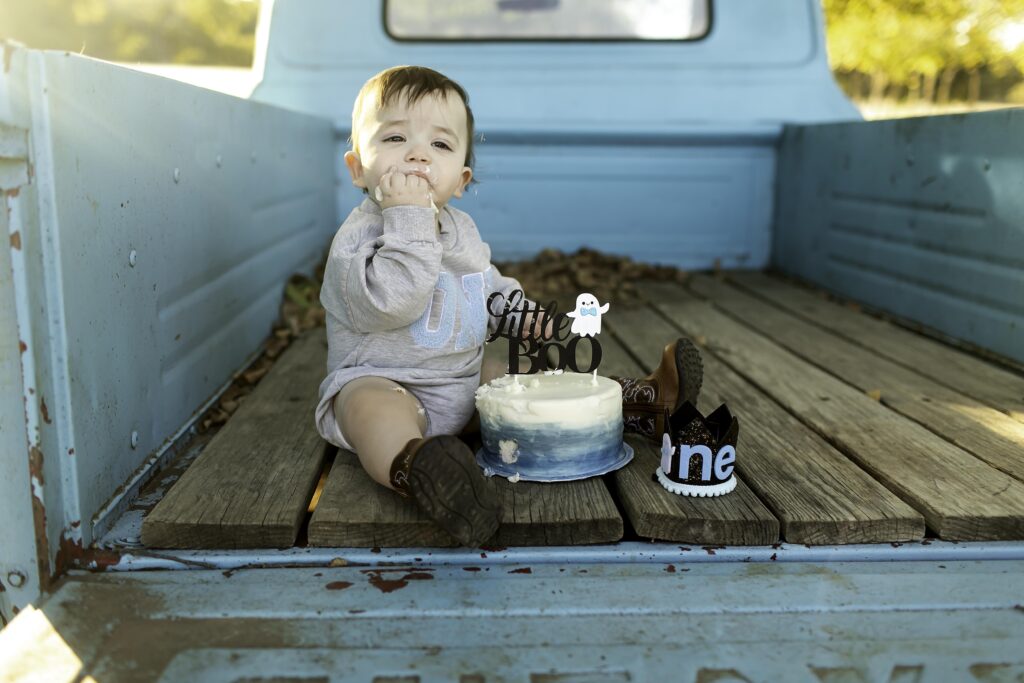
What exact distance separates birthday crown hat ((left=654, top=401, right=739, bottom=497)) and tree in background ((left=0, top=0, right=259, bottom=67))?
15854 mm

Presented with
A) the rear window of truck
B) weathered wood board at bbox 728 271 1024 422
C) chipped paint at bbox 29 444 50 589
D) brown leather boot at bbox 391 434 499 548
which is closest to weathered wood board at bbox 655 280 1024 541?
weathered wood board at bbox 728 271 1024 422

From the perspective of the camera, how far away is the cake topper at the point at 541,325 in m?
1.59

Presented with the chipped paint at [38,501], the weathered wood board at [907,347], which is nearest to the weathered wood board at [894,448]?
the weathered wood board at [907,347]

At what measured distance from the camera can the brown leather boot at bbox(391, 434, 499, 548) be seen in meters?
1.23

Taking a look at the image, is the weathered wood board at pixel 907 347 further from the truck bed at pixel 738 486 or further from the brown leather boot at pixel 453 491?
the brown leather boot at pixel 453 491

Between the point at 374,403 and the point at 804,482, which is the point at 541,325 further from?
the point at 804,482

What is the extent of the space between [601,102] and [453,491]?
244cm

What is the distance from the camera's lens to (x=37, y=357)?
1.17 metres

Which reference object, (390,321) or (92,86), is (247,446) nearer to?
(390,321)

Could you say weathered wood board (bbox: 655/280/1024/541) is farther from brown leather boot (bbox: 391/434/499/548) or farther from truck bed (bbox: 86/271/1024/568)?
brown leather boot (bbox: 391/434/499/548)

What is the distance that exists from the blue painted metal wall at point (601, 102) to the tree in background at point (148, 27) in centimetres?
1346

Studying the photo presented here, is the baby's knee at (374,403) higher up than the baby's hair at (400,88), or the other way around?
the baby's hair at (400,88)

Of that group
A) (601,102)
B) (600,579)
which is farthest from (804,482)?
(601,102)

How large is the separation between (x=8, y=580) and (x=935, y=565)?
3.91 ft
